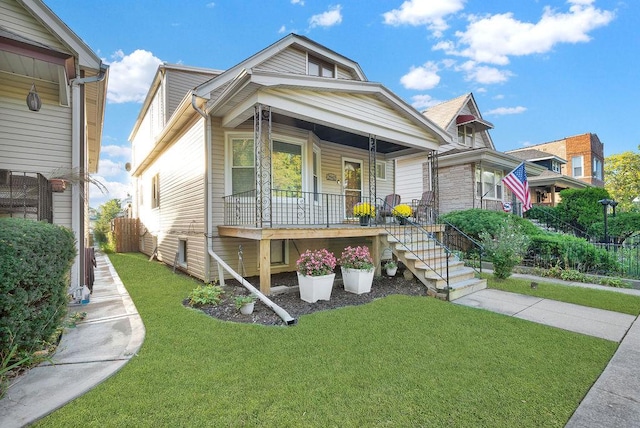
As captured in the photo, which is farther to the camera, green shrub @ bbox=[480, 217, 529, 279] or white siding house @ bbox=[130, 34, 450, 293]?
green shrub @ bbox=[480, 217, 529, 279]

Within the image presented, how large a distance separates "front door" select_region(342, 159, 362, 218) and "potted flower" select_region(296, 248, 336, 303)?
14.0 feet

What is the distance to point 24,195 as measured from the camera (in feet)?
15.1

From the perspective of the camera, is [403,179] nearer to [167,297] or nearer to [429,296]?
[429,296]

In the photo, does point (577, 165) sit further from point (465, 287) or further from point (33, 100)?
point (33, 100)

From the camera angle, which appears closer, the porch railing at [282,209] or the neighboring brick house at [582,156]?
the porch railing at [282,209]

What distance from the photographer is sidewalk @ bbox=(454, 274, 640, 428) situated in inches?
92.0

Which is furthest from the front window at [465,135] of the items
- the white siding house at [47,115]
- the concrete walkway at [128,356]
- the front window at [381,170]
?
the white siding house at [47,115]

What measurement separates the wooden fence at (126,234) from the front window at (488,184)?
16.4 m

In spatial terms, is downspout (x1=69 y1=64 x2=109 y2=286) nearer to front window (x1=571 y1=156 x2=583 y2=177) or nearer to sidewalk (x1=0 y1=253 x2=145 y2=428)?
sidewalk (x1=0 y1=253 x2=145 y2=428)

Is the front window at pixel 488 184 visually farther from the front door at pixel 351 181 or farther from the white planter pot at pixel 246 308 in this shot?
the white planter pot at pixel 246 308

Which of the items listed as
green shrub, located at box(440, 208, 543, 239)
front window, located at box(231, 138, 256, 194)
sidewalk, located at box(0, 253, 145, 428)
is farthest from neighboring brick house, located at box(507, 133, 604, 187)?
sidewalk, located at box(0, 253, 145, 428)

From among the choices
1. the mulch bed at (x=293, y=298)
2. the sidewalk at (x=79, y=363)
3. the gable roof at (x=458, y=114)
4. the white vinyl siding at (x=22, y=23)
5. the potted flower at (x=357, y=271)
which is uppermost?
the gable roof at (x=458, y=114)

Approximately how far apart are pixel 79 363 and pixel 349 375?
275cm

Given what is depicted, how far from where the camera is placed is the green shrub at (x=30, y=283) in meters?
2.49
